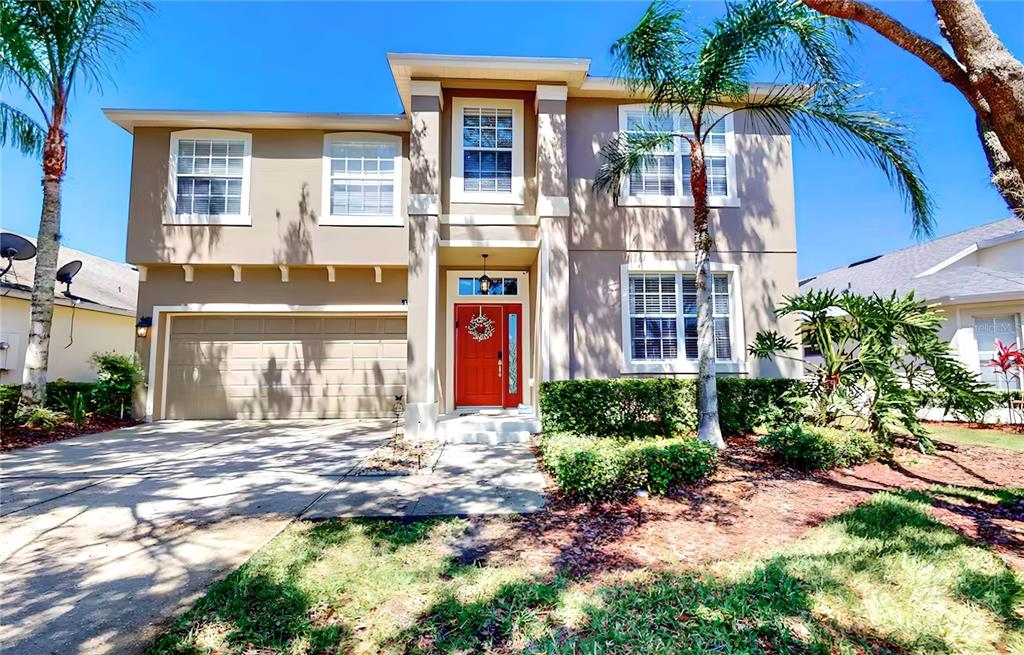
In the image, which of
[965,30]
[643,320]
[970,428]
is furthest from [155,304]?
[970,428]

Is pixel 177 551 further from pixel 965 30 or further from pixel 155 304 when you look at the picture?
pixel 155 304

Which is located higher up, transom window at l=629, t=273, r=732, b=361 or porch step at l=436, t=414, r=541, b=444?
transom window at l=629, t=273, r=732, b=361

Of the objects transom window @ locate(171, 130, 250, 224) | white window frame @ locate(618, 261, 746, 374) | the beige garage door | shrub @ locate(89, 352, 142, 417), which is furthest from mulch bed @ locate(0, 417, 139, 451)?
white window frame @ locate(618, 261, 746, 374)

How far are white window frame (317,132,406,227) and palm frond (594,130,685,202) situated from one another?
430 centimetres

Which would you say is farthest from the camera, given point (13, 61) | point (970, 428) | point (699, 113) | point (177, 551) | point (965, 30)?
point (970, 428)

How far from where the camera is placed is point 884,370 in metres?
5.96

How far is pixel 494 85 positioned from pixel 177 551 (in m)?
8.08

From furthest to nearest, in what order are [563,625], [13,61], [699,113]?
[13,61]
[699,113]
[563,625]

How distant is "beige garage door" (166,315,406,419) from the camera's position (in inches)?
386

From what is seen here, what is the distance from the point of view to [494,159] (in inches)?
331

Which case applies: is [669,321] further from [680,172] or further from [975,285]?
[975,285]

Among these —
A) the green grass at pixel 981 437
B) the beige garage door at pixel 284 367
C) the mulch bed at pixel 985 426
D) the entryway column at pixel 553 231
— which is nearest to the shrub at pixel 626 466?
the entryway column at pixel 553 231

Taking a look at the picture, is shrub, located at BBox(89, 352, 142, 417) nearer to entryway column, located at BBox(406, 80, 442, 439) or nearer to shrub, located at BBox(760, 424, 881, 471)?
entryway column, located at BBox(406, 80, 442, 439)

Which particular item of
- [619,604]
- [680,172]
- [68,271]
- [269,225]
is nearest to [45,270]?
[68,271]
